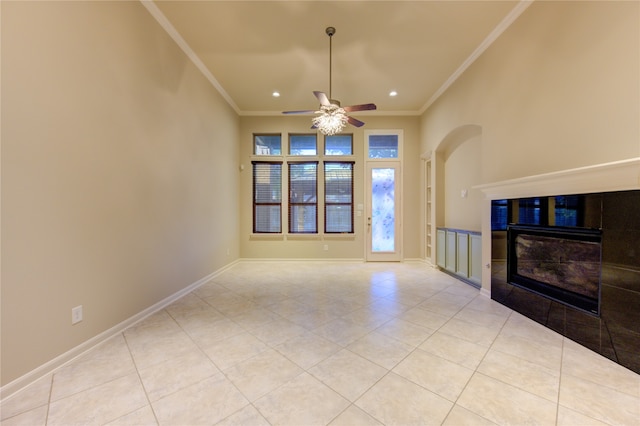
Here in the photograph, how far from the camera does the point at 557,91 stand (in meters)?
2.49

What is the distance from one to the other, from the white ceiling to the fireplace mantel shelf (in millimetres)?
2022

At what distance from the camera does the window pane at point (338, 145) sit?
599cm

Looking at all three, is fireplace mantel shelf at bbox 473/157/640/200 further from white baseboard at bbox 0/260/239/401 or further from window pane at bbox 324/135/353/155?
white baseboard at bbox 0/260/239/401

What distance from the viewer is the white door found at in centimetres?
591

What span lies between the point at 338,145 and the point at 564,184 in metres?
4.36

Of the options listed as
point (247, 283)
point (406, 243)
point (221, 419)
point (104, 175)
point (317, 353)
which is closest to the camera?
point (221, 419)

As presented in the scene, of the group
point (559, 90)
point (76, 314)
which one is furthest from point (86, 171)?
point (559, 90)

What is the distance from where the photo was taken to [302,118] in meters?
5.89

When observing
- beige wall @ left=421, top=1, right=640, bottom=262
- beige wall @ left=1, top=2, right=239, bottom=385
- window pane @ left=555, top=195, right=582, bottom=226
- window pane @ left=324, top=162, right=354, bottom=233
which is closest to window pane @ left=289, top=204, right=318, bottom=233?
window pane @ left=324, top=162, right=354, bottom=233

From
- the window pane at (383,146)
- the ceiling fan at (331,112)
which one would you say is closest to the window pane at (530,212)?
the ceiling fan at (331,112)

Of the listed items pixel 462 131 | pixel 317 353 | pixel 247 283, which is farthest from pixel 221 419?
pixel 462 131

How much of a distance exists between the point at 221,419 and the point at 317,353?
87 cm

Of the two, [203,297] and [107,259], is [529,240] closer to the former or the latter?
[203,297]

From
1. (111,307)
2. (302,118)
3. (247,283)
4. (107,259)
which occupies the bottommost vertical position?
(247,283)
